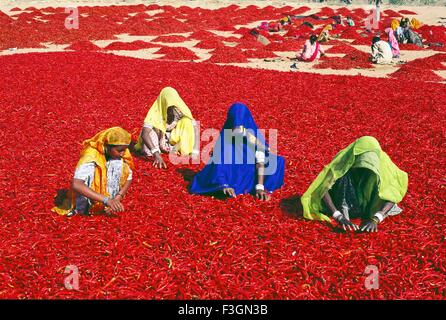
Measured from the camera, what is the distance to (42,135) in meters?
8.65

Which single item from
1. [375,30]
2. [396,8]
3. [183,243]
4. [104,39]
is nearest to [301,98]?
[183,243]

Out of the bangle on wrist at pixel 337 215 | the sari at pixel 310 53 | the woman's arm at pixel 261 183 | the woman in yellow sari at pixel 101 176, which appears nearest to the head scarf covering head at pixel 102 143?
the woman in yellow sari at pixel 101 176

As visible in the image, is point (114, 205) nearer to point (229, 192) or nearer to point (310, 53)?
point (229, 192)

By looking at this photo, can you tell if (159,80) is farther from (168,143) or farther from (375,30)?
(375,30)

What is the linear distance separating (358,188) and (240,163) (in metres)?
1.67

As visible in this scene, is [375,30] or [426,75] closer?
[426,75]

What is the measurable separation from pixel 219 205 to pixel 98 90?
8541mm

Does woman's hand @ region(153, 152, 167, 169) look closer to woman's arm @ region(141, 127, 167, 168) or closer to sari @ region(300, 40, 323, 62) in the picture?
woman's arm @ region(141, 127, 167, 168)

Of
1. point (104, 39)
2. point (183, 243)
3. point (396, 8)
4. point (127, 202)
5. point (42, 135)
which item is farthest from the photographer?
point (396, 8)

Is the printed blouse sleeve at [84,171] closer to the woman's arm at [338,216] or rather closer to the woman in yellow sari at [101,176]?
the woman in yellow sari at [101,176]

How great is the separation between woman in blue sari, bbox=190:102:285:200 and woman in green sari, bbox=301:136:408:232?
921 millimetres

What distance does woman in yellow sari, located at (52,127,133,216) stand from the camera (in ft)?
16.2

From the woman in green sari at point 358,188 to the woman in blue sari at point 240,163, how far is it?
0.92m

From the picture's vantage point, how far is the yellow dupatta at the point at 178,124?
7.53 meters
